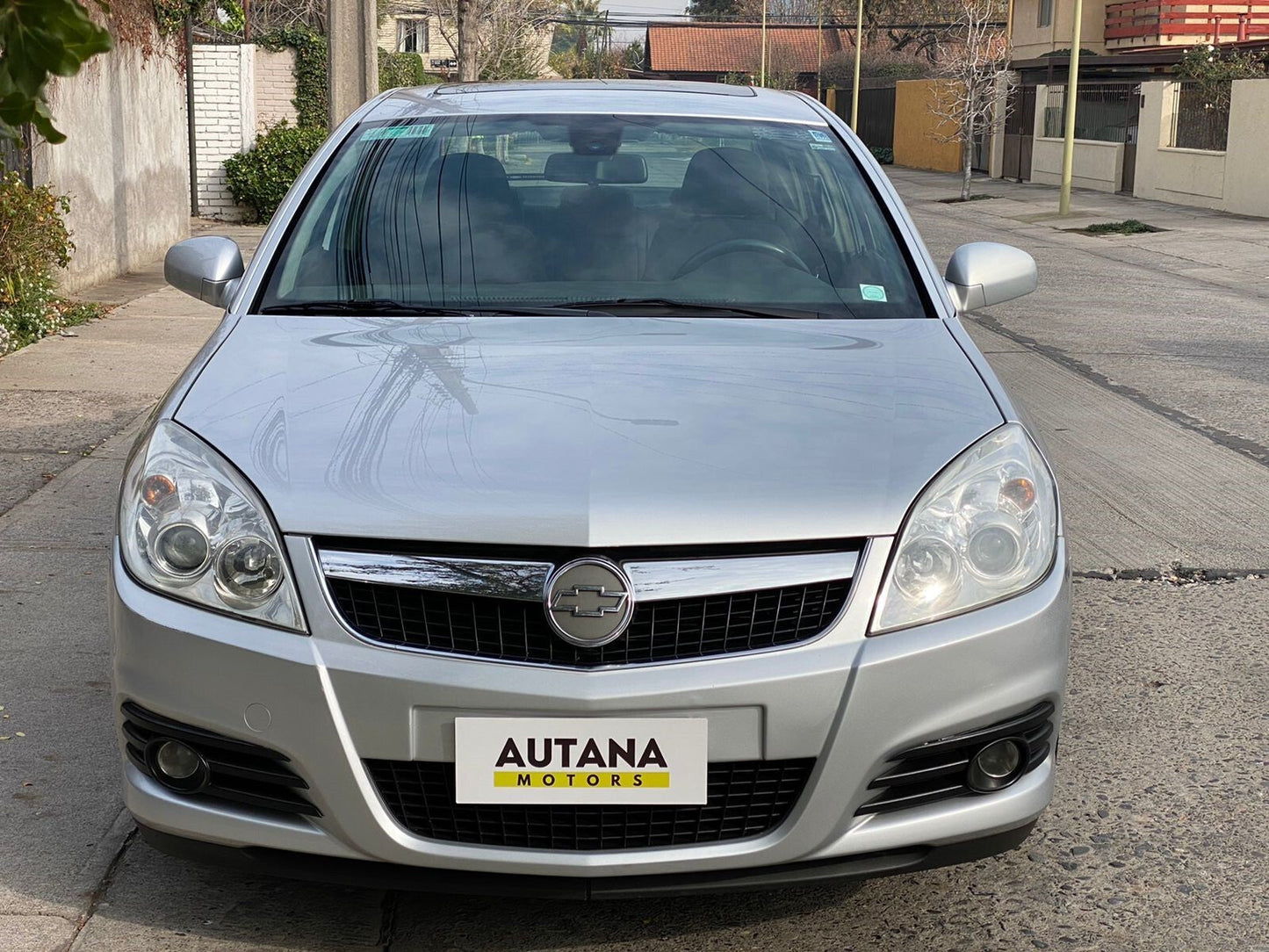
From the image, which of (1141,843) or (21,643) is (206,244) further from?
(1141,843)

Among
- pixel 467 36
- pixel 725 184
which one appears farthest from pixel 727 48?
pixel 725 184

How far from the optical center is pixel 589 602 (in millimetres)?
2453

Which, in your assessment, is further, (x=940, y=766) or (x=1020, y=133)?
(x=1020, y=133)

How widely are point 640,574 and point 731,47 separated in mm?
90229

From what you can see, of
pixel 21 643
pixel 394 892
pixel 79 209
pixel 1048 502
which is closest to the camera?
pixel 1048 502

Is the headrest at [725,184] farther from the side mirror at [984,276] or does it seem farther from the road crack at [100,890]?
the road crack at [100,890]

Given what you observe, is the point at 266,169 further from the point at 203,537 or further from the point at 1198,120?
the point at 203,537

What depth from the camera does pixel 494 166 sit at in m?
4.00

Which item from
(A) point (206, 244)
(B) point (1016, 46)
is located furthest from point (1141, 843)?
(B) point (1016, 46)

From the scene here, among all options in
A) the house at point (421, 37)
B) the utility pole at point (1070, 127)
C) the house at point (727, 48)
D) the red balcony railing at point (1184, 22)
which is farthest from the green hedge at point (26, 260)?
the house at point (727, 48)

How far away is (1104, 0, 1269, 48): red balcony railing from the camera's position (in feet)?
120

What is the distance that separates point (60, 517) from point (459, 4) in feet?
97.5

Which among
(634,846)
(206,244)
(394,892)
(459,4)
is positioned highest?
(459,4)

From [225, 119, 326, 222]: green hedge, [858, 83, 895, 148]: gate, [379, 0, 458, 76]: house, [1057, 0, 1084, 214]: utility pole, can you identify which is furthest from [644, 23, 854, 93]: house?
[225, 119, 326, 222]: green hedge
